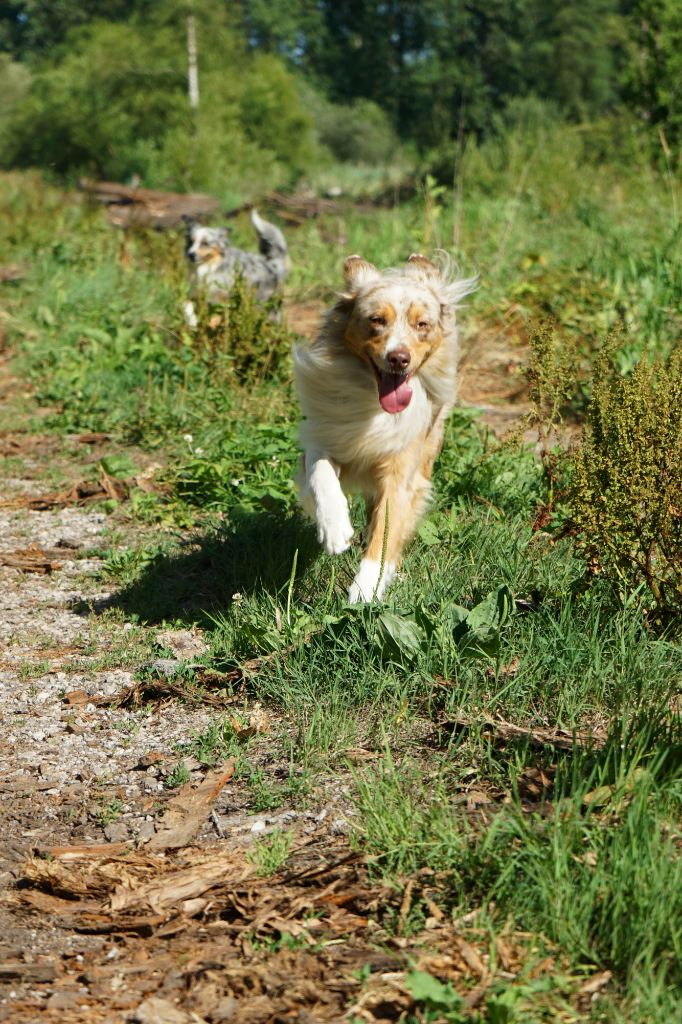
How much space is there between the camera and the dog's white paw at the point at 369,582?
4332 mm

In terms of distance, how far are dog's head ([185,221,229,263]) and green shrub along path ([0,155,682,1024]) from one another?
3.99 m

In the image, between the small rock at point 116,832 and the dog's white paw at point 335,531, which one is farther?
the dog's white paw at point 335,531

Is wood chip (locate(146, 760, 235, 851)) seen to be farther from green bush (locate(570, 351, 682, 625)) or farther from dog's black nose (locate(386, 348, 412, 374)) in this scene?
dog's black nose (locate(386, 348, 412, 374))

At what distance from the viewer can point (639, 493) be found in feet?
13.0

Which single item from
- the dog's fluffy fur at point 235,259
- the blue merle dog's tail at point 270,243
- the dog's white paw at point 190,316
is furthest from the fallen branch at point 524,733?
the blue merle dog's tail at point 270,243

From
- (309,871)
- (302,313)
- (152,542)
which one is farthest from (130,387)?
(309,871)

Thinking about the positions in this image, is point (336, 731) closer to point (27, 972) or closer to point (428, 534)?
point (27, 972)

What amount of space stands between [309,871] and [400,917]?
1.20ft

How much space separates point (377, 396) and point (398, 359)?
337 mm

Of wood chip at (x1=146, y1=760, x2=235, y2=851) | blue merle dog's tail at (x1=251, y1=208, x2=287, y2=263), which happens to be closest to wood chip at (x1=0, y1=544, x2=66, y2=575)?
wood chip at (x1=146, y1=760, x2=235, y2=851)

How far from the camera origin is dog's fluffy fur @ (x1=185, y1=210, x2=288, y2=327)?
11.2 metres

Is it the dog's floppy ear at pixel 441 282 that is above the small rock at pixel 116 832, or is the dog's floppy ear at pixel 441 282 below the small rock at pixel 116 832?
above

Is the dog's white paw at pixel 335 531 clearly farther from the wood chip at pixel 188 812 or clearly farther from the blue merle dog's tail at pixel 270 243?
the blue merle dog's tail at pixel 270 243

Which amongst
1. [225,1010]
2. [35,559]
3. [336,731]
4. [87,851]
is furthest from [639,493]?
[35,559]
